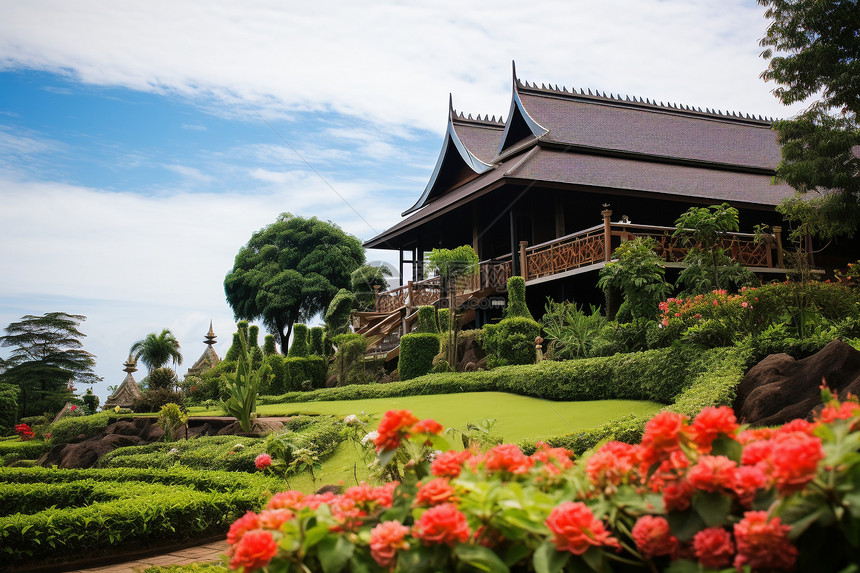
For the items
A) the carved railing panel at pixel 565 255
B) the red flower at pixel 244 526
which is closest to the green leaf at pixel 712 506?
the red flower at pixel 244 526

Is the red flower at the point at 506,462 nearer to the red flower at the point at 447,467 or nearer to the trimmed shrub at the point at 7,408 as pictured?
the red flower at the point at 447,467

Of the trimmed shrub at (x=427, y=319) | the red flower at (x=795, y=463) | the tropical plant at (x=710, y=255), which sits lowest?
the red flower at (x=795, y=463)

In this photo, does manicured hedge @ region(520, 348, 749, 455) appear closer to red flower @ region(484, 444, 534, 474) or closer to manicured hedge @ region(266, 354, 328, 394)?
red flower @ region(484, 444, 534, 474)

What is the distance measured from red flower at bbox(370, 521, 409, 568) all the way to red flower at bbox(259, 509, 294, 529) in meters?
0.34

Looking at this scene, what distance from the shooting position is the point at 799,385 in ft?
23.9

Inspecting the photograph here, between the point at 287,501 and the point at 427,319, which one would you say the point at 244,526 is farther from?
the point at 427,319

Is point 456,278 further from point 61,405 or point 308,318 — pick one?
point 308,318

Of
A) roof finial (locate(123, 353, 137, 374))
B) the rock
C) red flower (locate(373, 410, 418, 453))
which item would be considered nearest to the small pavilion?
roof finial (locate(123, 353, 137, 374))

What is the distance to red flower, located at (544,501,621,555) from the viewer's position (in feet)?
6.10

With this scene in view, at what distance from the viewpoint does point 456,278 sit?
19016mm

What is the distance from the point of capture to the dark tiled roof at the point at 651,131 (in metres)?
22.3

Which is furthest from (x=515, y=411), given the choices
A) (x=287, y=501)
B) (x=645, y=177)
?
(x=645, y=177)

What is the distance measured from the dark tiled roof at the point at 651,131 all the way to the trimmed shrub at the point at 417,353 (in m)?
7.91

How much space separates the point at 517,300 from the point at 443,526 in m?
14.1
